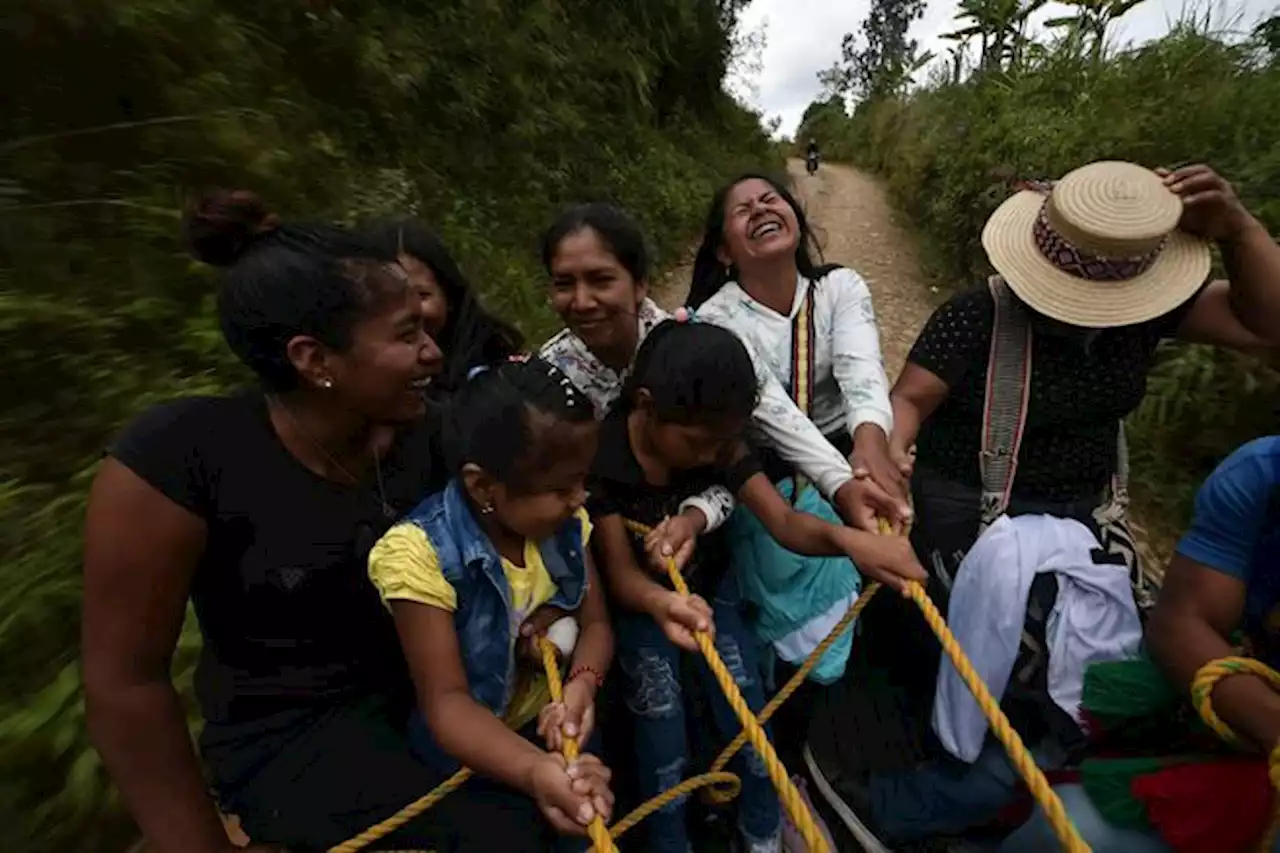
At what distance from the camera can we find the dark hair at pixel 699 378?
1.52m

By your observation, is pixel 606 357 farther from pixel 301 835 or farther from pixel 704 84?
pixel 704 84

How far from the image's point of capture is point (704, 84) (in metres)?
12.6

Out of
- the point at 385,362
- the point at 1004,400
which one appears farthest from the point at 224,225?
the point at 1004,400

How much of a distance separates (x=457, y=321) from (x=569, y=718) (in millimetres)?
1111

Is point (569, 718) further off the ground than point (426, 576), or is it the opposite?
point (426, 576)

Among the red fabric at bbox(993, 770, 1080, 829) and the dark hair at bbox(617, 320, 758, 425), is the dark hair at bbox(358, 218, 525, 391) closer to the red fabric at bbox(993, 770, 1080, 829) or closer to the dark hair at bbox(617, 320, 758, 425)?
the dark hair at bbox(617, 320, 758, 425)

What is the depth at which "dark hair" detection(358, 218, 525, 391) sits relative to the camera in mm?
1869

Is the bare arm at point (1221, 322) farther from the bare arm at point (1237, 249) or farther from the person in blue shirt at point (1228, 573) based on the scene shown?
the person in blue shirt at point (1228, 573)

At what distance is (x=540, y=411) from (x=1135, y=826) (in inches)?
57.6

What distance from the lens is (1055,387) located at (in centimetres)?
197

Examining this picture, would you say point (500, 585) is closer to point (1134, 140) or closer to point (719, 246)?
point (719, 246)

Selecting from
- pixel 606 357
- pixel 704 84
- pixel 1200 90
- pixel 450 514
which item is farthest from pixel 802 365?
pixel 704 84

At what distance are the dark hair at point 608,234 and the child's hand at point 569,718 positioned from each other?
1013 millimetres

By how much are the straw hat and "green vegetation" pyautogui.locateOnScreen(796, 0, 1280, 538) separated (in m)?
0.49
